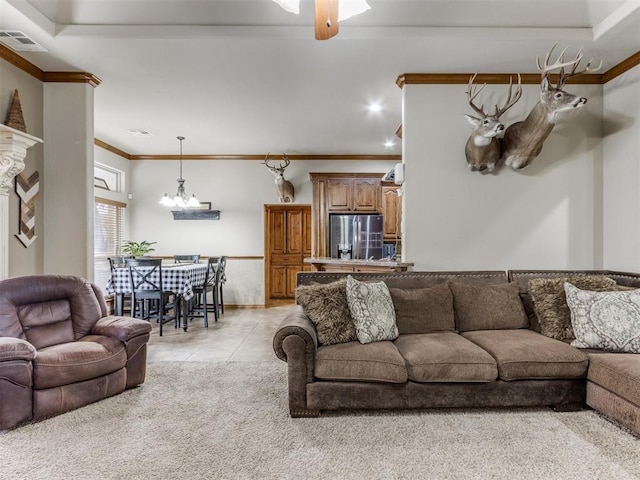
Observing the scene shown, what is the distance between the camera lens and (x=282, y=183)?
21.2ft

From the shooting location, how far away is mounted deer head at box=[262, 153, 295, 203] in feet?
20.9

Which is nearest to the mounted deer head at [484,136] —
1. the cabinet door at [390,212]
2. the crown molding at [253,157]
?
the cabinet door at [390,212]

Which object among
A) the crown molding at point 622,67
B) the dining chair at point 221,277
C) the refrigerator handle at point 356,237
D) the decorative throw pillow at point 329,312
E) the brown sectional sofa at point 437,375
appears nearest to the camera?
the brown sectional sofa at point 437,375

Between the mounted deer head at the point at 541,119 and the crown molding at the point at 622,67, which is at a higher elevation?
the crown molding at the point at 622,67

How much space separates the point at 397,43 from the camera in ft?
10.2

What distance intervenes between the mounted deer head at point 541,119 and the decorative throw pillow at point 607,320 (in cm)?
140

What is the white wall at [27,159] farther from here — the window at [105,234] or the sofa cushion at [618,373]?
the sofa cushion at [618,373]

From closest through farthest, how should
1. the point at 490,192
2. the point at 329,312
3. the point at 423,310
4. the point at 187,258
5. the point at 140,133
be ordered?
1. the point at 329,312
2. the point at 423,310
3. the point at 490,192
4. the point at 140,133
5. the point at 187,258

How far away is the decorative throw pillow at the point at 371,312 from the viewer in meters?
2.66

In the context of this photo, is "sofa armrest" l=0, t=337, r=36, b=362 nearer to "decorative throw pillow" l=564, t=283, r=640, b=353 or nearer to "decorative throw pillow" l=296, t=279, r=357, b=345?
"decorative throw pillow" l=296, t=279, r=357, b=345

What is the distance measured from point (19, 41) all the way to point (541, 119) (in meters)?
4.36

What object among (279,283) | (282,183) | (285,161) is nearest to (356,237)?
(282,183)

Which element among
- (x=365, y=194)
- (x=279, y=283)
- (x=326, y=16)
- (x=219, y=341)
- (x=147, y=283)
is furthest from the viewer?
(x=279, y=283)

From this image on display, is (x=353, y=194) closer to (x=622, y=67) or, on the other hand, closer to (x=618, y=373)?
(x=622, y=67)
